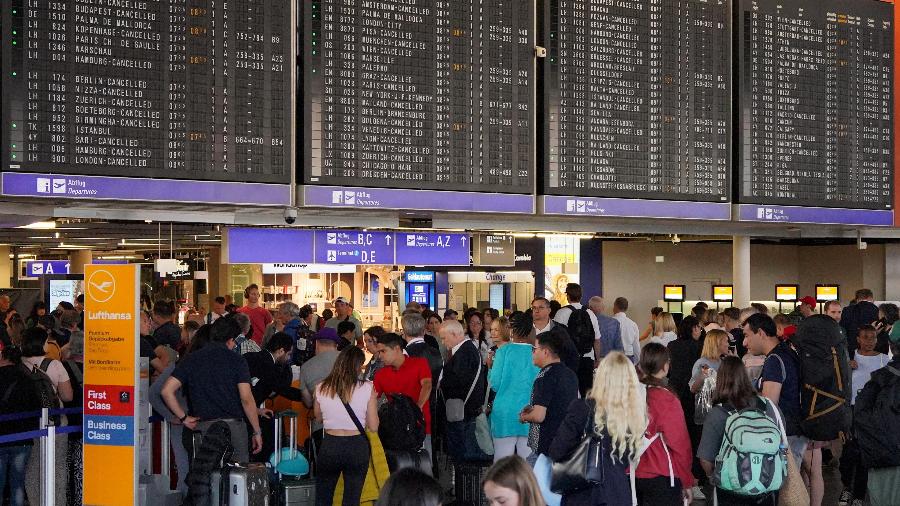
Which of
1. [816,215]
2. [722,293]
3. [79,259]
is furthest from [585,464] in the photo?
[79,259]

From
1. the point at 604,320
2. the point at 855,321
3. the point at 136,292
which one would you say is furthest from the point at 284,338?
the point at 855,321

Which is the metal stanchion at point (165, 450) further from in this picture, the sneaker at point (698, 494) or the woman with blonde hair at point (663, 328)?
the woman with blonde hair at point (663, 328)

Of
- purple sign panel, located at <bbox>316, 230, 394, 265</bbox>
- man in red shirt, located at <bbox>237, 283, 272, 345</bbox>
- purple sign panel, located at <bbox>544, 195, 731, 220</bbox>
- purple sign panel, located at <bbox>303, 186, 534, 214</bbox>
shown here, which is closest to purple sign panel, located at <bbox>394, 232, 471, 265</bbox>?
purple sign panel, located at <bbox>316, 230, 394, 265</bbox>

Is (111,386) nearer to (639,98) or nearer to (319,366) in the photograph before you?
(319,366)

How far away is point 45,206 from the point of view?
1030cm

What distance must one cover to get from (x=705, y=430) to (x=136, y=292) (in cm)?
411

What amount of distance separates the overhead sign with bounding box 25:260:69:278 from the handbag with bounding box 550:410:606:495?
769 inches

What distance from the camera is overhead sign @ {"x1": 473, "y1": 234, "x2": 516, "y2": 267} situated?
536 inches

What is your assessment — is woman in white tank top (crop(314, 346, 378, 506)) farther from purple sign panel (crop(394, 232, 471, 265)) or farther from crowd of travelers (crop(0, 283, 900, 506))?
purple sign panel (crop(394, 232, 471, 265))

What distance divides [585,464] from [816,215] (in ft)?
30.1

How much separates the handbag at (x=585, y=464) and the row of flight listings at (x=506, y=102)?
563cm

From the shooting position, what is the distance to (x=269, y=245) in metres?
11.5

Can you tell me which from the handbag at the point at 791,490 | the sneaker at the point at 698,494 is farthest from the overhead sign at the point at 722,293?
the handbag at the point at 791,490

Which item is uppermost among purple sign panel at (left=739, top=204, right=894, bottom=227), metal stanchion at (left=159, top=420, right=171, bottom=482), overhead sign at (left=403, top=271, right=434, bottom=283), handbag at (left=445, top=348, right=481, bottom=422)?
purple sign panel at (left=739, top=204, right=894, bottom=227)
